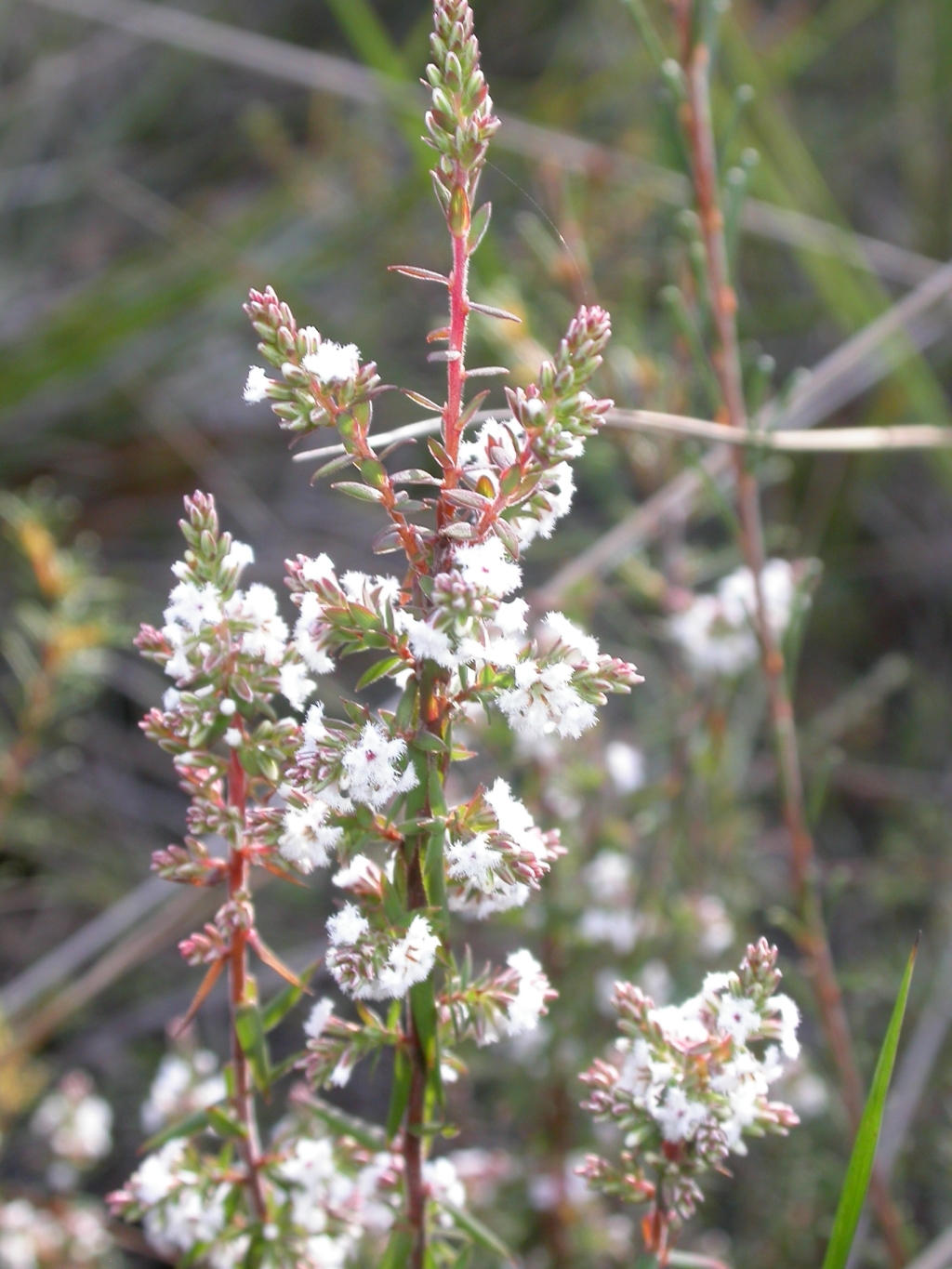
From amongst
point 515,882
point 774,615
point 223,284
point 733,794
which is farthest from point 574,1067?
point 223,284

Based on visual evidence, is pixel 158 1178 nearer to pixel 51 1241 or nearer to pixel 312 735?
pixel 312 735

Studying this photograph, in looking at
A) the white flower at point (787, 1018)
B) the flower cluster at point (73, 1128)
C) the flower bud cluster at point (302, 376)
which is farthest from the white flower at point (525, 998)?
the flower cluster at point (73, 1128)

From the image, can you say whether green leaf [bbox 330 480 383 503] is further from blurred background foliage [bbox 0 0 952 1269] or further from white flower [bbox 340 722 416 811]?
blurred background foliage [bbox 0 0 952 1269]

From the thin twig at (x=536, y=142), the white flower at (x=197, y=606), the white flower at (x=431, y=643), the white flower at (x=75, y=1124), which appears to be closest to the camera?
the white flower at (x=431, y=643)

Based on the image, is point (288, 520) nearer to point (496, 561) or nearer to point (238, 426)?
point (238, 426)

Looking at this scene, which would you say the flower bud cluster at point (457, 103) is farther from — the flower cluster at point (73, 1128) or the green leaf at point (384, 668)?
the flower cluster at point (73, 1128)

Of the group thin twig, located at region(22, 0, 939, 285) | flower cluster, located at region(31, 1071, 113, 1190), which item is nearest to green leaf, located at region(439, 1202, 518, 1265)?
flower cluster, located at region(31, 1071, 113, 1190)

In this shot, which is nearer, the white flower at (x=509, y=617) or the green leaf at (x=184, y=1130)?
the white flower at (x=509, y=617)
